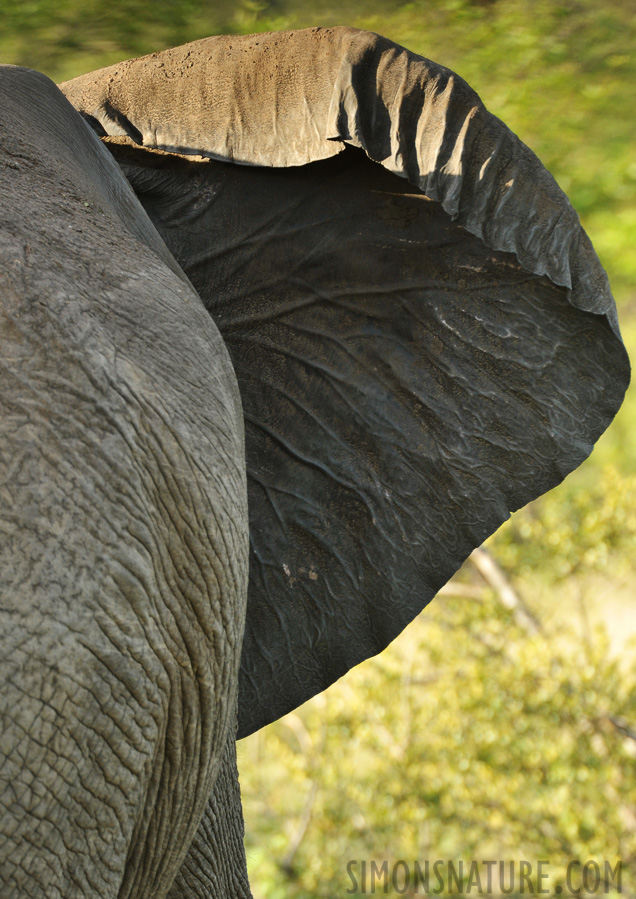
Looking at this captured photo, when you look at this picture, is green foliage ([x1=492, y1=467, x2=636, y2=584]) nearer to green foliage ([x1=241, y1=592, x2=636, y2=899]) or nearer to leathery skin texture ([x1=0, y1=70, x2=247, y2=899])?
green foliage ([x1=241, y1=592, x2=636, y2=899])

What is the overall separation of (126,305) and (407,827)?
3.31 meters

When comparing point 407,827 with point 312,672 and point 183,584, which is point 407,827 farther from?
point 183,584

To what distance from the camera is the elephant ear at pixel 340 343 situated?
1.00m

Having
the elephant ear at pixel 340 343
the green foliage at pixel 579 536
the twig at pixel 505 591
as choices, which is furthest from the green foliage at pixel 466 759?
the elephant ear at pixel 340 343

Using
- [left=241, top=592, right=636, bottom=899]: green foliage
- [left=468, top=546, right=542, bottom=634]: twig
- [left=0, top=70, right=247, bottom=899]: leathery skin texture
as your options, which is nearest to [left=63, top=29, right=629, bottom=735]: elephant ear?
[left=0, top=70, right=247, bottom=899]: leathery skin texture

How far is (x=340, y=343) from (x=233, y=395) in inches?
14.4

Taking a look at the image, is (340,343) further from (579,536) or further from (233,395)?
(579,536)

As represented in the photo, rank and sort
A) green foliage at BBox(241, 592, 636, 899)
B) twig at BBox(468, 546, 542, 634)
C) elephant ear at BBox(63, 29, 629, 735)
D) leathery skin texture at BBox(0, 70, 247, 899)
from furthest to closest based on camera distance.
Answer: twig at BBox(468, 546, 542, 634), green foliage at BBox(241, 592, 636, 899), elephant ear at BBox(63, 29, 629, 735), leathery skin texture at BBox(0, 70, 247, 899)

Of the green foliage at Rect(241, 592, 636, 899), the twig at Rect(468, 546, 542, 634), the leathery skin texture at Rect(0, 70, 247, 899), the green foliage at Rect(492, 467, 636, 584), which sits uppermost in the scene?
the leathery skin texture at Rect(0, 70, 247, 899)

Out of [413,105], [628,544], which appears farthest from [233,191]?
[628,544]

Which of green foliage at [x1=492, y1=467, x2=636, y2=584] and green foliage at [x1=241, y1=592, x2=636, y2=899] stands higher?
green foliage at [x1=492, y1=467, x2=636, y2=584]

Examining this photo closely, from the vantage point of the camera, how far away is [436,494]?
1.16 m

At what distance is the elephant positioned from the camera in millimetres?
562

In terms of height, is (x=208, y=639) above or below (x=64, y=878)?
above
